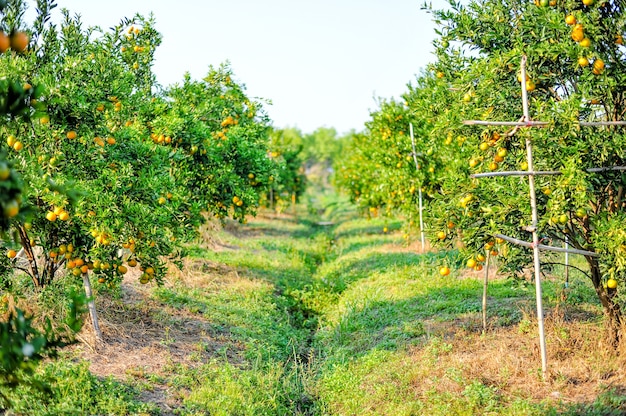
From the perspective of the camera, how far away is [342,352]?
9211 millimetres

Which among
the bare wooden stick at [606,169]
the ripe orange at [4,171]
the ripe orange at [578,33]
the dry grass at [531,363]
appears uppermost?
the ripe orange at [578,33]

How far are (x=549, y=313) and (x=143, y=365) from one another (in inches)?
Answer: 222

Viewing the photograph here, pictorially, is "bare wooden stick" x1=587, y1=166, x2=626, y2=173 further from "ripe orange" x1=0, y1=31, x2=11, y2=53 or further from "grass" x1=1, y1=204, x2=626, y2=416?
Answer: "ripe orange" x1=0, y1=31, x2=11, y2=53

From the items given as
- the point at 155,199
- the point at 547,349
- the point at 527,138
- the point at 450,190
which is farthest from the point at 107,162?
the point at 547,349

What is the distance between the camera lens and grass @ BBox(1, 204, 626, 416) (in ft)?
22.2

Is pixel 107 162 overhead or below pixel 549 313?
overhead

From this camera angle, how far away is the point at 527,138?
684 centimetres

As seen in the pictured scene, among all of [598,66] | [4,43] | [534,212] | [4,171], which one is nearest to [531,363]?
[534,212]

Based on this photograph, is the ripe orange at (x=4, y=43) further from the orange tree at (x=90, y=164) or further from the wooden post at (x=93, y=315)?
the wooden post at (x=93, y=315)

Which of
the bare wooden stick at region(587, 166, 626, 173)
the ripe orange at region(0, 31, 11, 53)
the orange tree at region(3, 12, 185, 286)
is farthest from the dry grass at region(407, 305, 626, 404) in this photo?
the ripe orange at region(0, 31, 11, 53)

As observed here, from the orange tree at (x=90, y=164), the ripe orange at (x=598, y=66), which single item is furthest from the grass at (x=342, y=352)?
the ripe orange at (x=598, y=66)

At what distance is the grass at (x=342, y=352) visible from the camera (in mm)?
6762

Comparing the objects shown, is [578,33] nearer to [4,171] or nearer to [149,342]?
[4,171]

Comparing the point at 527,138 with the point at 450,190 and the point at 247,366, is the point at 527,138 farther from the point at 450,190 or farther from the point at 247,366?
the point at 247,366
